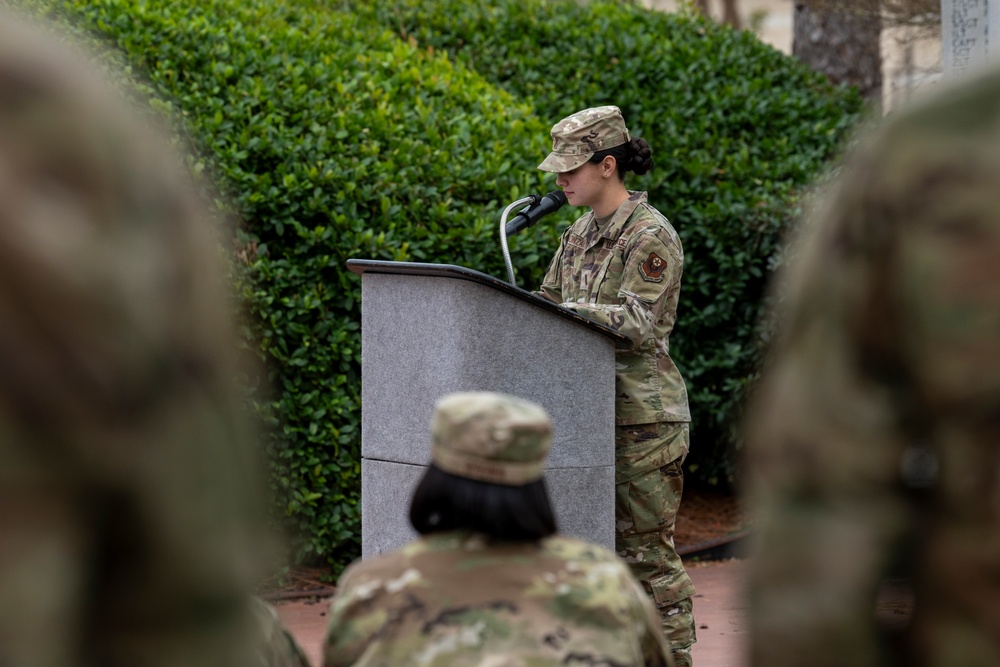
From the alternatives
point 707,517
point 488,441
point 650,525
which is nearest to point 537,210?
point 650,525

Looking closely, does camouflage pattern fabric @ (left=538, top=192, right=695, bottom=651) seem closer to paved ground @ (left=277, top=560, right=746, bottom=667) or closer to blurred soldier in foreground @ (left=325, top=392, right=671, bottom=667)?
paved ground @ (left=277, top=560, right=746, bottom=667)

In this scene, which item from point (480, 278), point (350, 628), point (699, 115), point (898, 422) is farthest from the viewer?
point (699, 115)

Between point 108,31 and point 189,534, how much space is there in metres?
6.50

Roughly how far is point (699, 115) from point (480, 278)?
18.8 ft

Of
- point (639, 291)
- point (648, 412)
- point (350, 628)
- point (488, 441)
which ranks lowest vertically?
point (350, 628)

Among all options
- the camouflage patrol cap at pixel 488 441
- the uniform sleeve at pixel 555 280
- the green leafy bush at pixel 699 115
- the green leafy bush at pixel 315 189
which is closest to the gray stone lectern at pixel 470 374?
the uniform sleeve at pixel 555 280

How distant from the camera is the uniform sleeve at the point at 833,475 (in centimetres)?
134

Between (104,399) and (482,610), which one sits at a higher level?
(104,399)

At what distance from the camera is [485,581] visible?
211cm

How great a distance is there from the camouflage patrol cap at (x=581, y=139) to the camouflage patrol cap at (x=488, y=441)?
2.82 m

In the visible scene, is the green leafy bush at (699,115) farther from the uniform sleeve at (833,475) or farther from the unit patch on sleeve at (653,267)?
the uniform sleeve at (833,475)

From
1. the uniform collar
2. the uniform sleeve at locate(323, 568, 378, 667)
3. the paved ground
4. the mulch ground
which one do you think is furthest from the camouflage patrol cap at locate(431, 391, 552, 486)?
the mulch ground

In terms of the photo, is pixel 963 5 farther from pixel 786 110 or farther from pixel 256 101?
pixel 786 110

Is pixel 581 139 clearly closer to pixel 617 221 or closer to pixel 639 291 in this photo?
pixel 617 221
